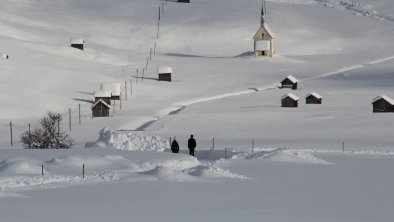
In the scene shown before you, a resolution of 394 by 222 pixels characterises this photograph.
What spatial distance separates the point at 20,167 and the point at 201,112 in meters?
32.8

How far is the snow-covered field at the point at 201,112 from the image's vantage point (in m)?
25.1

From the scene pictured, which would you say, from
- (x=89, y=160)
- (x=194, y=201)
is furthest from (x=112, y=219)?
(x=89, y=160)

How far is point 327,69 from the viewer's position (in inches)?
3802

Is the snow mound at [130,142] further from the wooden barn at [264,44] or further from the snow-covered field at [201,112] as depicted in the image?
the wooden barn at [264,44]

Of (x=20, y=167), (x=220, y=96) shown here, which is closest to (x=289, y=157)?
(x=20, y=167)

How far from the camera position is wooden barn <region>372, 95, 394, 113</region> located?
60406mm

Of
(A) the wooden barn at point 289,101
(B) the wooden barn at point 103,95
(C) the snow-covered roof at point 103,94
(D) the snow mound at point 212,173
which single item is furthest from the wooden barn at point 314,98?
(D) the snow mound at point 212,173

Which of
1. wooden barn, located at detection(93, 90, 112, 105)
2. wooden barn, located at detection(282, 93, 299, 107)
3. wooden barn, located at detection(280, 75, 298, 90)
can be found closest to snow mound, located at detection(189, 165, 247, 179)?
wooden barn, located at detection(282, 93, 299, 107)

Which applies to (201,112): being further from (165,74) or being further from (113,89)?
(165,74)

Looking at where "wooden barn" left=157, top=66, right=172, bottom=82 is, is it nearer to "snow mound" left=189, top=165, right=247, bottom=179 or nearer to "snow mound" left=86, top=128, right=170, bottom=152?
"snow mound" left=86, top=128, right=170, bottom=152

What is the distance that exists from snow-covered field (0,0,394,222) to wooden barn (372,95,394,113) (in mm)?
1212

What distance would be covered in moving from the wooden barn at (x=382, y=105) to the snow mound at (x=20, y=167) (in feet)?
110

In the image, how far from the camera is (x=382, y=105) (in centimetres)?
6056

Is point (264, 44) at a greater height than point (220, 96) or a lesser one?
greater
